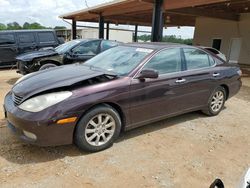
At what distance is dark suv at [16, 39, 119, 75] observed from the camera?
308 inches

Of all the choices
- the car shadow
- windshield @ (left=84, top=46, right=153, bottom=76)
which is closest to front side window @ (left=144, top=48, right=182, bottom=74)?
windshield @ (left=84, top=46, right=153, bottom=76)

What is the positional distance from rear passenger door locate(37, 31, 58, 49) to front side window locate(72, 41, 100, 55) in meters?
3.73

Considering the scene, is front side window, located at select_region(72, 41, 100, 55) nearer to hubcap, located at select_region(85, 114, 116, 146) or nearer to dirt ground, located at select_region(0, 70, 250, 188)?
dirt ground, located at select_region(0, 70, 250, 188)

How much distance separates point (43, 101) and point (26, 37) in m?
9.45

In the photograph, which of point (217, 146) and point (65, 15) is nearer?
point (217, 146)

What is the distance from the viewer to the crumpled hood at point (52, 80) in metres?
3.41

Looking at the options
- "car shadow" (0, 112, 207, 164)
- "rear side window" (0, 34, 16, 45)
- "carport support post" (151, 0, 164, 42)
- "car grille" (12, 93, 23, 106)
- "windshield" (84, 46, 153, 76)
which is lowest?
"car shadow" (0, 112, 207, 164)

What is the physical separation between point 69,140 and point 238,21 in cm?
1564

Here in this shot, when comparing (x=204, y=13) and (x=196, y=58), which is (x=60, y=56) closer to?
(x=196, y=58)

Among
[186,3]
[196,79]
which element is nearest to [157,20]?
[186,3]

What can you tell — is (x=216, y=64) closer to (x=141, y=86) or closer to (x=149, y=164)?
(x=141, y=86)

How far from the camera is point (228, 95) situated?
5652mm

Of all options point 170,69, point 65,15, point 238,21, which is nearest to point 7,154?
point 170,69

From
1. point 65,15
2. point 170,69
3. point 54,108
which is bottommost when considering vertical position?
point 54,108
